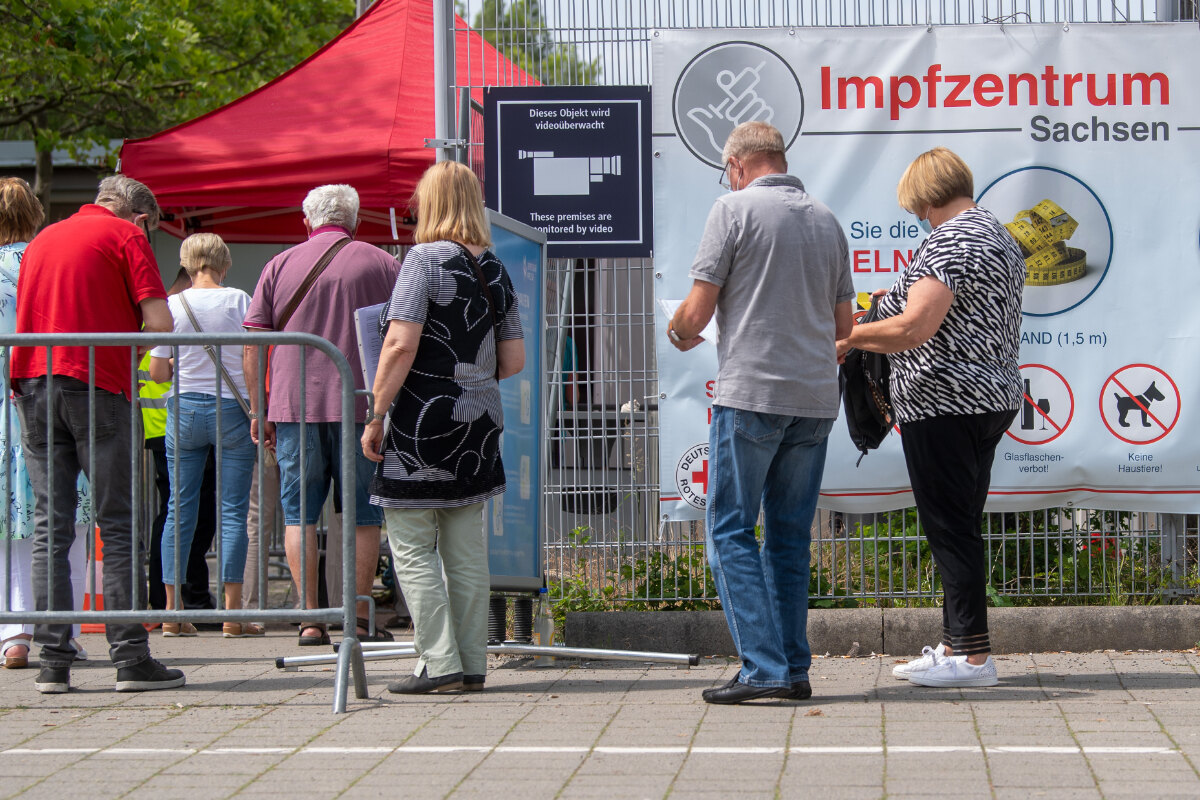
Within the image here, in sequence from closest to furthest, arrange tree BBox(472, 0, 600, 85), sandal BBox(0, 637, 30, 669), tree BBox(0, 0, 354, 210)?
sandal BBox(0, 637, 30, 669)
tree BBox(472, 0, 600, 85)
tree BBox(0, 0, 354, 210)

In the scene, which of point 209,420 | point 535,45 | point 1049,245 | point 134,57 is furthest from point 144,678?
point 134,57

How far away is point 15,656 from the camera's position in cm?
585

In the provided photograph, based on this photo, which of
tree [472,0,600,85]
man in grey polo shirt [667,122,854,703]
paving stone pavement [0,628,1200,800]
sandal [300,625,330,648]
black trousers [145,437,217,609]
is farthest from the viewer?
black trousers [145,437,217,609]

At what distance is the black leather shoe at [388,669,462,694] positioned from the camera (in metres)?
5.10

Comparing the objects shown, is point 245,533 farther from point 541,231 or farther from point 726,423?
point 726,423

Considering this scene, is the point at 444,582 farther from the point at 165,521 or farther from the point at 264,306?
the point at 165,521

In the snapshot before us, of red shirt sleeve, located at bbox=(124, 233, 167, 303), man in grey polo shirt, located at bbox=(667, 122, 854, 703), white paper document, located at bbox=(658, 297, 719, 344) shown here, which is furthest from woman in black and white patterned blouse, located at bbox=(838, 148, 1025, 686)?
red shirt sleeve, located at bbox=(124, 233, 167, 303)

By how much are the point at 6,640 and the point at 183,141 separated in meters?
3.15

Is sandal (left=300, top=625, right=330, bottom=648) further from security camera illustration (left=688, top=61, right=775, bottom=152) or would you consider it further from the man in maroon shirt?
security camera illustration (left=688, top=61, right=775, bottom=152)

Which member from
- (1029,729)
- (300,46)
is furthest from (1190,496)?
(300,46)

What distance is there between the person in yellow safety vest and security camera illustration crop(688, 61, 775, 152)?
308cm

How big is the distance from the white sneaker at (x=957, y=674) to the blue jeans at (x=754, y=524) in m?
0.50

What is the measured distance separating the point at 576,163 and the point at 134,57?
755 cm

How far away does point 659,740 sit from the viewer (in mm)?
4266
